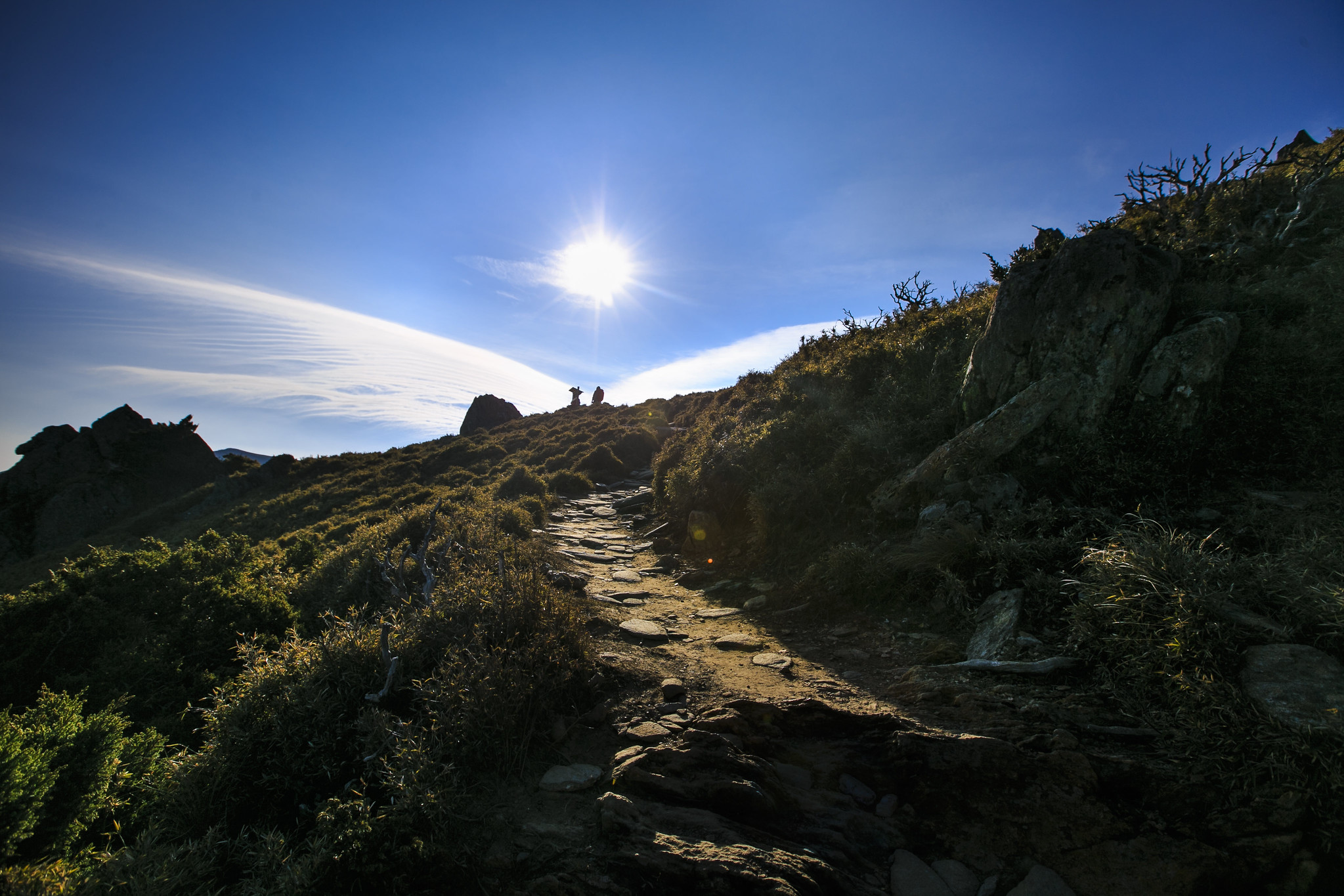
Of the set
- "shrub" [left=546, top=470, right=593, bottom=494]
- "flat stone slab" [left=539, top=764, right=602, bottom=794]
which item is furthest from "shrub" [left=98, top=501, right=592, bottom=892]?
"shrub" [left=546, top=470, right=593, bottom=494]

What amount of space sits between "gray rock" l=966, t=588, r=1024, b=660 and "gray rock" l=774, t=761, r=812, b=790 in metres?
1.97

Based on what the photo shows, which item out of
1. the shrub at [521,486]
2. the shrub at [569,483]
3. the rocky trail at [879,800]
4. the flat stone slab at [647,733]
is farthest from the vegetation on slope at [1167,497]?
the shrub at [569,483]

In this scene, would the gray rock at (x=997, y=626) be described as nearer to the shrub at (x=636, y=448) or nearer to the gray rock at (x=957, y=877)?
the gray rock at (x=957, y=877)

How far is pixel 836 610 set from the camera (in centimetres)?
622

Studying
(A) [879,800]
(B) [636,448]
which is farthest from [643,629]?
(B) [636,448]

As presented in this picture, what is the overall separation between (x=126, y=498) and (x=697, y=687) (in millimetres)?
41969

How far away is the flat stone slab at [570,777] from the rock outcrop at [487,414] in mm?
41827

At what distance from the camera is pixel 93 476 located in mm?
30219

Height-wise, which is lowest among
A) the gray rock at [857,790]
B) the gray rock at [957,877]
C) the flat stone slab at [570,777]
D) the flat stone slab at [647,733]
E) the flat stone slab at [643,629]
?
the gray rock at [957,877]

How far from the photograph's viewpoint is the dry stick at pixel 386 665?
371cm

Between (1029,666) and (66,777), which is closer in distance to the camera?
(66,777)

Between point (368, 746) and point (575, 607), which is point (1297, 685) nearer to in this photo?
point (575, 607)

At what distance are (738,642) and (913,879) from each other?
325 cm

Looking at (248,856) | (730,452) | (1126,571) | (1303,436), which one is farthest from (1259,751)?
(730,452)
